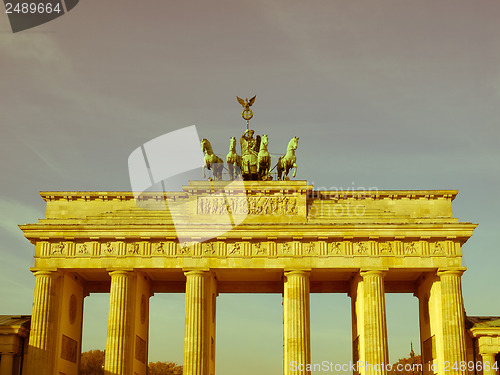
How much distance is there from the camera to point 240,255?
1857 inches

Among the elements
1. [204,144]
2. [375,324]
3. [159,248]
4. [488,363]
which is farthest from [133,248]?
[488,363]

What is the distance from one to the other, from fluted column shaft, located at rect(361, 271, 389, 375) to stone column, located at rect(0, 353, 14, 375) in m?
22.4

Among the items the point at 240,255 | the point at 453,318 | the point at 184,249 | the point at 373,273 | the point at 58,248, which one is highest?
the point at 58,248

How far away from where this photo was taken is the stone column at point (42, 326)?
44.7 meters

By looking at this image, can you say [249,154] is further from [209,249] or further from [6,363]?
[6,363]

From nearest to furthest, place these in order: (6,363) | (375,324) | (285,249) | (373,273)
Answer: (375,324) → (6,363) → (373,273) → (285,249)

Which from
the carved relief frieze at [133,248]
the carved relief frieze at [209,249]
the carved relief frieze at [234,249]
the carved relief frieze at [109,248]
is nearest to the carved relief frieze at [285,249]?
the carved relief frieze at [234,249]

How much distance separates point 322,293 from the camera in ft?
177

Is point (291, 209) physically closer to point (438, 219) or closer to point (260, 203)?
point (260, 203)

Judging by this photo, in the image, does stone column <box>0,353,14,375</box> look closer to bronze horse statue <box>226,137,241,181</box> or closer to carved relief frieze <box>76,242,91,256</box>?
carved relief frieze <box>76,242,91,256</box>

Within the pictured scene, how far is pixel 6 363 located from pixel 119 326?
25.1ft

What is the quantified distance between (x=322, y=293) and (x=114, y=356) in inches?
654

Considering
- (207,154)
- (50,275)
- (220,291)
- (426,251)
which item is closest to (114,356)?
(50,275)

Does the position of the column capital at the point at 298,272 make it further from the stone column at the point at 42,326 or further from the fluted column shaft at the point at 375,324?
the stone column at the point at 42,326
